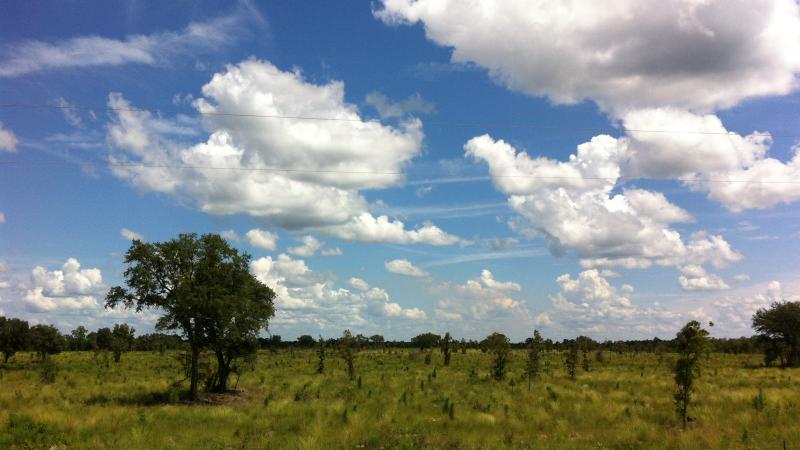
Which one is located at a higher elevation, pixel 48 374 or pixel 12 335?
pixel 12 335

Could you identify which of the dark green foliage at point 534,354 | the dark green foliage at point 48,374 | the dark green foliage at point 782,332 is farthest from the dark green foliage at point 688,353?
the dark green foliage at point 782,332

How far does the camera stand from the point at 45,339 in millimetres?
68438

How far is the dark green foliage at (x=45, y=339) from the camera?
65.9 m

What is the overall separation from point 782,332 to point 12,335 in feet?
298

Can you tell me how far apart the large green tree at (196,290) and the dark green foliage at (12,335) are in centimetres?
4348

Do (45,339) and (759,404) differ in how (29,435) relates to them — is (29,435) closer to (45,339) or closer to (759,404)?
(759,404)

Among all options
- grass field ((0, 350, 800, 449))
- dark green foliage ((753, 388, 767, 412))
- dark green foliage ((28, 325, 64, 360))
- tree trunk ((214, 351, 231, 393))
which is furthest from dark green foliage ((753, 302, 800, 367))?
dark green foliage ((28, 325, 64, 360))

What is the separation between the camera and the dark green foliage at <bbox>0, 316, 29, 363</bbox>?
63.1 m

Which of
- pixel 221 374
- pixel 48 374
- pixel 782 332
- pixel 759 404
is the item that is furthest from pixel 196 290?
pixel 782 332

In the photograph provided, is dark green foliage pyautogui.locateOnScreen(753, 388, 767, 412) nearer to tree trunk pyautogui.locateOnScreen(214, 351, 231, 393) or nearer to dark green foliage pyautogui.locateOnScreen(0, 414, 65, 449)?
dark green foliage pyautogui.locateOnScreen(0, 414, 65, 449)

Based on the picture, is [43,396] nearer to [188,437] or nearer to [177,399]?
[177,399]

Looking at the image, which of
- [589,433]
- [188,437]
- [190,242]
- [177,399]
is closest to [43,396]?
[177,399]

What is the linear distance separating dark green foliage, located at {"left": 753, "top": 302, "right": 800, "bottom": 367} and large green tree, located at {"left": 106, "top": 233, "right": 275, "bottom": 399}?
62.2 metres

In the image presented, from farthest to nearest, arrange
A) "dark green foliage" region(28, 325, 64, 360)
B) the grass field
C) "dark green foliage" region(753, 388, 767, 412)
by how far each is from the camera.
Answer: "dark green foliage" region(28, 325, 64, 360) < "dark green foliage" region(753, 388, 767, 412) < the grass field
